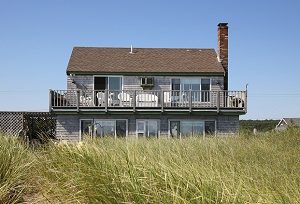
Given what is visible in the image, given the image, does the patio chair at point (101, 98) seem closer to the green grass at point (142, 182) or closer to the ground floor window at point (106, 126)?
the ground floor window at point (106, 126)

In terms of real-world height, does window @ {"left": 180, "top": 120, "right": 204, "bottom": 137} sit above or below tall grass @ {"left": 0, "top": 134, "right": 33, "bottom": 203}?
below

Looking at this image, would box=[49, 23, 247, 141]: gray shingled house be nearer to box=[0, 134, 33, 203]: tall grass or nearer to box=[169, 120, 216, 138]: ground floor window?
box=[169, 120, 216, 138]: ground floor window

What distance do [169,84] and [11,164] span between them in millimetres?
21073

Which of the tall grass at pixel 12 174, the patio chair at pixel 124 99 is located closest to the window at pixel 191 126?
the patio chair at pixel 124 99

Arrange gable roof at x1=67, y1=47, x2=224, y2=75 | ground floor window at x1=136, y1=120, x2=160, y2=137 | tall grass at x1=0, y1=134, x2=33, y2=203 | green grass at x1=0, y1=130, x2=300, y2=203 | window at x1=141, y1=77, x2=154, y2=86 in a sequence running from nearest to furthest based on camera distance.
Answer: green grass at x1=0, y1=130, x2=300, y2=203 → tall grass at x1=0, y1=134, x2=33, y2=203 → ground floor window at x1=136, y1=120, x2=160, y2=137 → window at x1=141, y1=77, x2=154, y2=86 → gable roof at x1=67, y1=47, x2=224, y2=75

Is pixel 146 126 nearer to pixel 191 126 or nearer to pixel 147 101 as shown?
pixel 147 101

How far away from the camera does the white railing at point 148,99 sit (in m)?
25.4

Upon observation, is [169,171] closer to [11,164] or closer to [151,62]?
[11,164]

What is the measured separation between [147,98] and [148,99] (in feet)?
0.27

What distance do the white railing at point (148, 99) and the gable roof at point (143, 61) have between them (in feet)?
5.18

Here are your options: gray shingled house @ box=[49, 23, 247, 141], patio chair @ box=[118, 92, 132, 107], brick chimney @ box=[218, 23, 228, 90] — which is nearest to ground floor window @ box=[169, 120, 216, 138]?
gray shingled house @ box=[49, 23, 247, 141]

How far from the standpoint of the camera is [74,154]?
7.04m

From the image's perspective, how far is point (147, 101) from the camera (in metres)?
26.0

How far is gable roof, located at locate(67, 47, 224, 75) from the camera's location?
2753 centimetres
